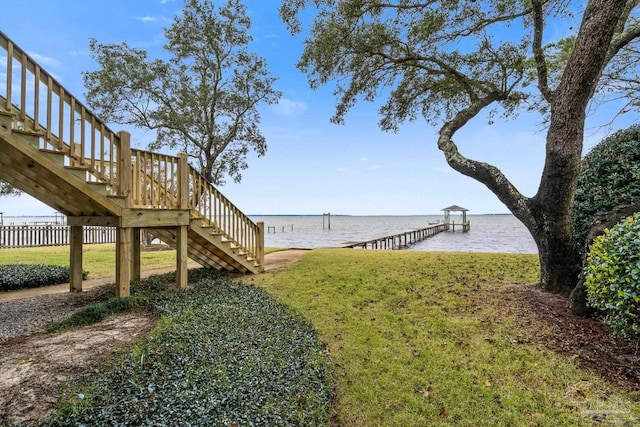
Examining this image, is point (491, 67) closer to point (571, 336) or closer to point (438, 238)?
point (571, 336)

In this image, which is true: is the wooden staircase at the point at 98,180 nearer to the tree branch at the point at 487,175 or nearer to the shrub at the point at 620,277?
the tree branch at the point at 487,175

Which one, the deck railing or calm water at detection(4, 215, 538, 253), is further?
calm water at detection(4, 215, 538, 253)

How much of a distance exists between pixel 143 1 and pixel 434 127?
31.6ft

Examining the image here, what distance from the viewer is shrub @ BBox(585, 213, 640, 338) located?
3252mm

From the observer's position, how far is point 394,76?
8.97m

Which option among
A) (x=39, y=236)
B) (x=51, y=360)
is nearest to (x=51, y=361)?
(x=51, y=360)

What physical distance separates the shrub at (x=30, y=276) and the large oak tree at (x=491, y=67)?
8.46 m

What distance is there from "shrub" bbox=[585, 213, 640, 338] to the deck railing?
688 centimetres

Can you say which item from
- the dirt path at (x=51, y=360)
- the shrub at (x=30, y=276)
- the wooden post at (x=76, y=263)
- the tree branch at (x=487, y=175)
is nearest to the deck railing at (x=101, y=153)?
the wooden post at (x=76, y=263)

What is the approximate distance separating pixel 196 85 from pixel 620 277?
15055 mm

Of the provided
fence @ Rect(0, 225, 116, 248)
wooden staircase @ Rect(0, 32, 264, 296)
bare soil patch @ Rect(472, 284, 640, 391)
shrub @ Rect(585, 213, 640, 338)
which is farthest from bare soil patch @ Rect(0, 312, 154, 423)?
fence @ Rect(0, 225, 116, 248)

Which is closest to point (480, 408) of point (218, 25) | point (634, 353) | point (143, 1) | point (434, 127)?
point (634, 353)

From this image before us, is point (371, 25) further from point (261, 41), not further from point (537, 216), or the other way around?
point (261, 41)

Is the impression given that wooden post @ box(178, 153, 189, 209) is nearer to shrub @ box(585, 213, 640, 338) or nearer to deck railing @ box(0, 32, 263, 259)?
deck railing @ box(0, 32, 263, 259)
